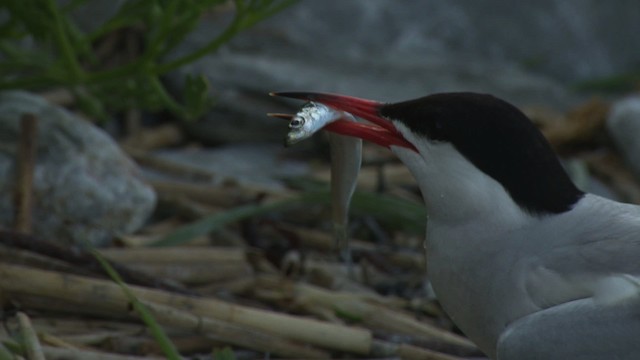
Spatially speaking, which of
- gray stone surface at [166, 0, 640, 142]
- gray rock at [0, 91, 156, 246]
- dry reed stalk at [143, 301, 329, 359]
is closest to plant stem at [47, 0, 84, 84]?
gray rock at [0, 91, 156, 246]

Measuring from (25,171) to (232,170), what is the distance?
94 centimetres

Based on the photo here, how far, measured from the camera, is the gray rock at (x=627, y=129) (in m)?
4.34

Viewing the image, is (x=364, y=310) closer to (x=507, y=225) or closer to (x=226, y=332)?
(x=226, y=332)

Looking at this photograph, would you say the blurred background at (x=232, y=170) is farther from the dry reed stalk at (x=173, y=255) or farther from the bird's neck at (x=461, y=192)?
the bird's neck at (x=461, y=192)

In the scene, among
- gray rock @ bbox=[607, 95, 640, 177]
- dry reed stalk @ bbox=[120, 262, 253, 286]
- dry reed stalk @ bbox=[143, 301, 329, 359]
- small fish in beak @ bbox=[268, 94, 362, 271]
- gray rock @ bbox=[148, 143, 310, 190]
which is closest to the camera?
small fish in beak @ bbox=[268, 94, 362, 271]

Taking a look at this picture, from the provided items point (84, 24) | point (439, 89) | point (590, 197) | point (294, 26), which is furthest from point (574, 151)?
point (590, 197)

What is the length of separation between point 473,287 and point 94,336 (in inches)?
34.9

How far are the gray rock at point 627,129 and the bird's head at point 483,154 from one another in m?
2.11

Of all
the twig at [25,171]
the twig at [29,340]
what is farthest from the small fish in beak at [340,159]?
the twig at [25,171]

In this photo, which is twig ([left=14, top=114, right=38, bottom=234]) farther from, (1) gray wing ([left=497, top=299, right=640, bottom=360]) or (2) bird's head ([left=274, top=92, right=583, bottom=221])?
(1) gray wing ([left=497, top=299, right=640, bottom=360])

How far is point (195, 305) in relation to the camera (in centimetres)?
286

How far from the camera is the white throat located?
2.25 m

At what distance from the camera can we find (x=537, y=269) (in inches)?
87.4

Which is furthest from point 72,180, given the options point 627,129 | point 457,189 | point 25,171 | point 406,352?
point 627,129
